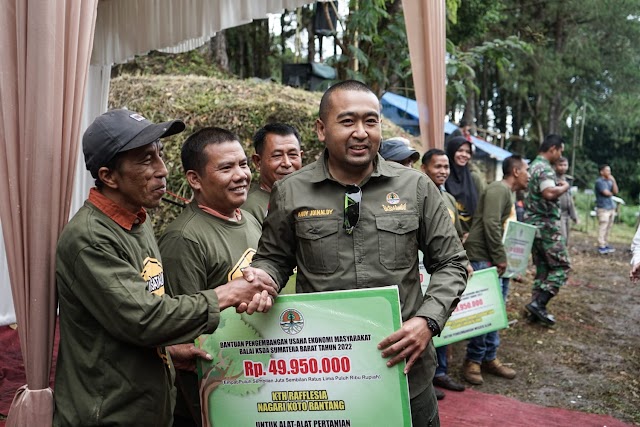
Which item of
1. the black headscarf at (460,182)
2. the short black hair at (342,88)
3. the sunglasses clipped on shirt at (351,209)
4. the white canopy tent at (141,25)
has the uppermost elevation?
the white canopy tent at (141,25)

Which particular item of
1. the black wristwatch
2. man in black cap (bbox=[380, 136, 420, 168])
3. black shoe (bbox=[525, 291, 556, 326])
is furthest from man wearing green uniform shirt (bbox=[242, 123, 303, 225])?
black shoe (bbox=[525, 291, 556, 326])

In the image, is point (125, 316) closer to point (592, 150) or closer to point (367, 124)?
point (367, 124)

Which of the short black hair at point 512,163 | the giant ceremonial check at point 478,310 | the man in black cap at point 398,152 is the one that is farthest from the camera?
the short black hair at point 512,163

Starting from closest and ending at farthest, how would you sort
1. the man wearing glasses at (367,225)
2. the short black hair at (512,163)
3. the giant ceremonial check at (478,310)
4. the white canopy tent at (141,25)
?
the man wearing glasses at (367,225) < the giant ceremonial check at (478,310) < the white canopy tent at (141,25) < the short black hair at (512,163)

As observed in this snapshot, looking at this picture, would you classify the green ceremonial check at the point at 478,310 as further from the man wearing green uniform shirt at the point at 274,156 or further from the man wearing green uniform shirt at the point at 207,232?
the man wearing green uniform shirt at the point at 207,232

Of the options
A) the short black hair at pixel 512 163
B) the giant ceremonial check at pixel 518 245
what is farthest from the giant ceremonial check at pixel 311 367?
the giant ceremonial check at pixel 518 245

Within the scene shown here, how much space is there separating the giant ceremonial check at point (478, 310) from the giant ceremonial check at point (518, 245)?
1624 millimetres

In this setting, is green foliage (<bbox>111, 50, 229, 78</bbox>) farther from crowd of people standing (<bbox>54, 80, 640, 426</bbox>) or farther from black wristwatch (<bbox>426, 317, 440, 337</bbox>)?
black wristwatch (<bbox>426, 317, 440, 337</bbox>)

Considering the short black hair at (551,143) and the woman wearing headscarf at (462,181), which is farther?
the short black hair at (551,143)

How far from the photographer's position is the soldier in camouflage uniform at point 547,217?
6965 millimetres

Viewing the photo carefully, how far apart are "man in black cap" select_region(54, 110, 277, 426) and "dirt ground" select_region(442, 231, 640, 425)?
13.0 ft

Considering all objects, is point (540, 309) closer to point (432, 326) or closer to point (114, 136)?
point (432, 326)

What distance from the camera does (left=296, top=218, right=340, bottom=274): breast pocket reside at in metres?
2.32

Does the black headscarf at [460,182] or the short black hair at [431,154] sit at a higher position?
the short black hair at [431,154]
